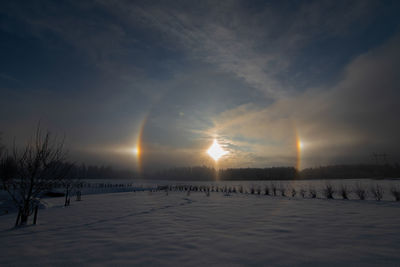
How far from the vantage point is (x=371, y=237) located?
586 centimetres

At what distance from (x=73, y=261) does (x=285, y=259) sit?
16.1ft

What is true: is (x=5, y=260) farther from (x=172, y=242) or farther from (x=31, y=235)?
(x=172, y=242)

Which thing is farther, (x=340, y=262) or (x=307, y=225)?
(x=307, y=225)

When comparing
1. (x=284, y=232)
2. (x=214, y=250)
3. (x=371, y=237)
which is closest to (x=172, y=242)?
(x=214, y=250)

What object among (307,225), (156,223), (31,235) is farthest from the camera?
(156,223)

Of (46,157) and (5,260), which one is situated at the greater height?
(46,157)

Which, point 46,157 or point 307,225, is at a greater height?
point 46,157

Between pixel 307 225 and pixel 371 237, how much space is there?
2085 millimetres

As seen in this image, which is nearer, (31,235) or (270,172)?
(31,235)

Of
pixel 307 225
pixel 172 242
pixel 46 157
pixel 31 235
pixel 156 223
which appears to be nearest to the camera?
pixel 172 242

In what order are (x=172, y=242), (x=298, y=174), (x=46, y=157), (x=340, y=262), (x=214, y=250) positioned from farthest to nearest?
(x=298, y=174) → (x=46, y=157) → (x=172, y=242) → (x=214, y=250) → (x=340, y=262)

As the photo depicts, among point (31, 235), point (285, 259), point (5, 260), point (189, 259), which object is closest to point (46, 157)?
point (31, 235)

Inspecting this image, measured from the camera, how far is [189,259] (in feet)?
14.6

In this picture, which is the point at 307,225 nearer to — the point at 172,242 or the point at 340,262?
the point at 340,262
